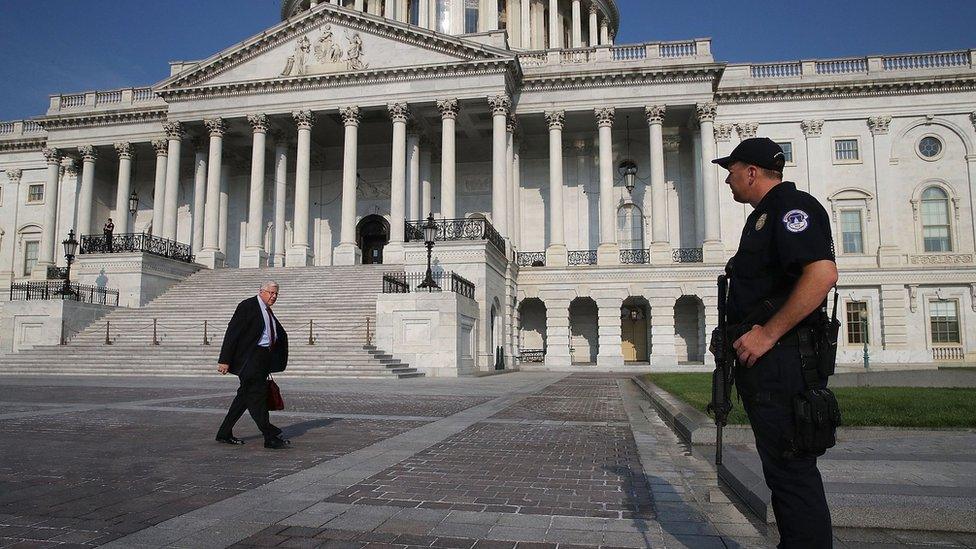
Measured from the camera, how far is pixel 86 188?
42250 mm

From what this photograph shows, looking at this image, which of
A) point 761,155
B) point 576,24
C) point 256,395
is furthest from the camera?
point 576,24

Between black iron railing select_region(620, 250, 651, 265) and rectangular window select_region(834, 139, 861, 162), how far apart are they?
12071mm

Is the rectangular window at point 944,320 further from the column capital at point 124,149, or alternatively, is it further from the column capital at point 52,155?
the column capital at point 52,155

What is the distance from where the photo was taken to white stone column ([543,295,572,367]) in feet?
113

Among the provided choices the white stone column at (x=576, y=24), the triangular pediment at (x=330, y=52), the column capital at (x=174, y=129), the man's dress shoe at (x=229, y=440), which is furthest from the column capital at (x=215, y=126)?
the man's dress shoe at (x=229, y=440)

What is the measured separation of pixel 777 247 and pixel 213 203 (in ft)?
124

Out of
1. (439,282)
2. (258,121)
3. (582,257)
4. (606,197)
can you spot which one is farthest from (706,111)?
(258,121)

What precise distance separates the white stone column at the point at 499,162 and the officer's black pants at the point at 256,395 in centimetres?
2600

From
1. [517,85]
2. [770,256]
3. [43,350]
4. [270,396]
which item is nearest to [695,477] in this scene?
[770,256]

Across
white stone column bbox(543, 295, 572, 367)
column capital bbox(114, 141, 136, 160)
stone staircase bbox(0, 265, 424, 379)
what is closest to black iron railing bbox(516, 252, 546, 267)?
white stone column bbox(543, 295, 572, 367)

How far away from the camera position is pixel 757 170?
3.49 metres

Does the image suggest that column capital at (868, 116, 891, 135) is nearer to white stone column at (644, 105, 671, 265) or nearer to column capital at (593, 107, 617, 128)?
white stone column at (644, 105, 671, 265)

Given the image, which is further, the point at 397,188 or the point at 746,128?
the point at 746,128

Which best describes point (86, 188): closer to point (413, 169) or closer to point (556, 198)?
point (413, 169)
